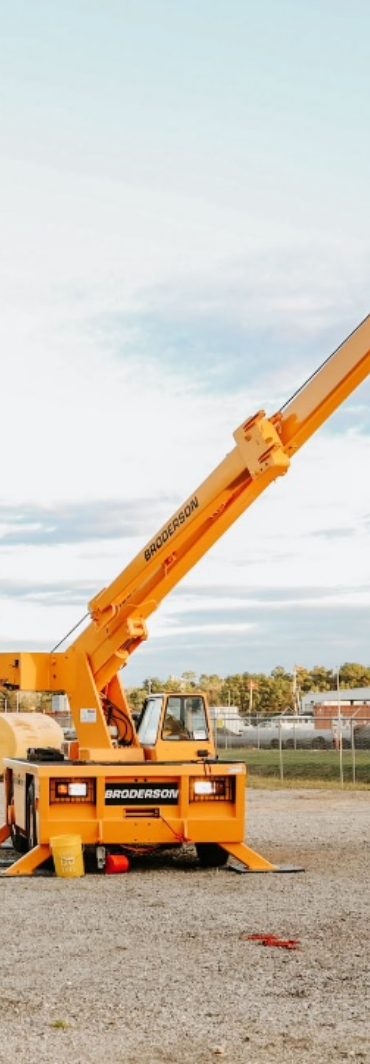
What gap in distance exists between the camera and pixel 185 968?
1059 centimetres

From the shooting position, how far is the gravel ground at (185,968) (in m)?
8.30

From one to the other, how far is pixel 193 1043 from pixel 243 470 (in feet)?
31.7

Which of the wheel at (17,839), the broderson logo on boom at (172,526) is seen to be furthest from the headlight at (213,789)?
the wheel at (17,839)

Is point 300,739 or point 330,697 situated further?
point 330,697

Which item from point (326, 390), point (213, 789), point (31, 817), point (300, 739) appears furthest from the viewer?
point (300, 739)

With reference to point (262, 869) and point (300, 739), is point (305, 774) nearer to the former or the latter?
point (262, 869)

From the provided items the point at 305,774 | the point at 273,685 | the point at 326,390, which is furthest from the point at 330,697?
the point at 326,390

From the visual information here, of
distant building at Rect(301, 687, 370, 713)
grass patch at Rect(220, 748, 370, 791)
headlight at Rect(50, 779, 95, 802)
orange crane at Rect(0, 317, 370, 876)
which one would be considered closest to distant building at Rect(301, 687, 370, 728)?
distant building at Rect(301, 687, 370, 713)

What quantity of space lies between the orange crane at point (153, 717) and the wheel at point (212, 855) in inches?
0.7

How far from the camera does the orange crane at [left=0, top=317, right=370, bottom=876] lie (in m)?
16.8

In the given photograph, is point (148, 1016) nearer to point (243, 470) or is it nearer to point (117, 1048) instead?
point (117, 1048)

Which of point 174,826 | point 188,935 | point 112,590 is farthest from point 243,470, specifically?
point 188,935

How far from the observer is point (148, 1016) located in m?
8.98

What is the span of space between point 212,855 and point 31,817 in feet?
7.58
